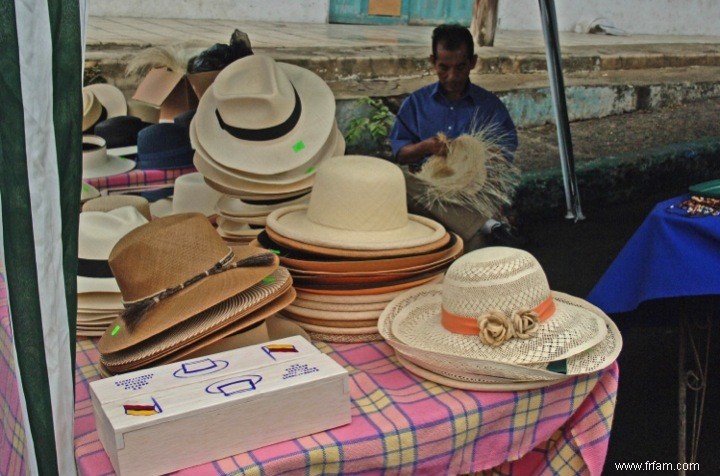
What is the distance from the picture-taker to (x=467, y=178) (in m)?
2.59

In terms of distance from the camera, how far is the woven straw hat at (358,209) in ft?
6.78

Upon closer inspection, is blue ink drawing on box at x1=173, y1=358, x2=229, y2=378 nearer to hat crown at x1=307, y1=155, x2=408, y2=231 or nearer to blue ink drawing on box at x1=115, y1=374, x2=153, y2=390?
blue ink drawing on box at x1=115, y1=374, x2=153, y2=390

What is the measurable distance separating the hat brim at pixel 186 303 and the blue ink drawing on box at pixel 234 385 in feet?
0.70

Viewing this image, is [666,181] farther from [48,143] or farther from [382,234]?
[48,143]

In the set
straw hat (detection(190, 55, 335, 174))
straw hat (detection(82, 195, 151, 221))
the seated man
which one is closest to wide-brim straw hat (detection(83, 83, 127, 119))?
the seated man

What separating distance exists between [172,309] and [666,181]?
7641 millimetres

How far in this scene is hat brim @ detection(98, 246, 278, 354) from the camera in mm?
1690

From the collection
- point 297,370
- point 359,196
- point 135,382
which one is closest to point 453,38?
point 359,196

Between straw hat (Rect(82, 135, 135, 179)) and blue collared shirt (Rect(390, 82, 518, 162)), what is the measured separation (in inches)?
59.6

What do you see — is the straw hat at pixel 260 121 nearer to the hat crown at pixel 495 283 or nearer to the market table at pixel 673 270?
the hat crown at pixel 495 283

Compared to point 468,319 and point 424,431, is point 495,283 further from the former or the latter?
point 424,431

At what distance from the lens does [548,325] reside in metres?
1.84

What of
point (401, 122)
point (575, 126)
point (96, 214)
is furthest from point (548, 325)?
point (575, 126)

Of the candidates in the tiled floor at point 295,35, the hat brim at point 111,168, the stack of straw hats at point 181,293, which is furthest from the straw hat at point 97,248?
the tiled floor at point 295,35
